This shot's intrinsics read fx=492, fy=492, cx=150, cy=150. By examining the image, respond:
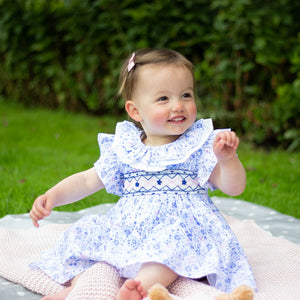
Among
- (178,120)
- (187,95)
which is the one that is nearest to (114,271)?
(178,120)

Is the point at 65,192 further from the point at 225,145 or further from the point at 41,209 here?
the point at 225,145

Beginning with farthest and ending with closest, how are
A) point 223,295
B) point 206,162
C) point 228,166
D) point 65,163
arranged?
point 65,163, point 206,162, point 228,166, point 223,295

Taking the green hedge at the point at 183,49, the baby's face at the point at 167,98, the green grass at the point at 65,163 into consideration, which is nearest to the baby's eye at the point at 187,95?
the baby's face at the point at 167,98

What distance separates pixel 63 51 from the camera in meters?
6.49

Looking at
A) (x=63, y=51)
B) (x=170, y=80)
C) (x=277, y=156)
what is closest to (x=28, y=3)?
(x=63, y=51)

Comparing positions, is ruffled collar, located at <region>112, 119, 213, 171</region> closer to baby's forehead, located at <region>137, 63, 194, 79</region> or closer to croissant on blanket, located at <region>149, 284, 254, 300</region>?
baby's forehead, located at <region>137, 63, 194, 79</region>

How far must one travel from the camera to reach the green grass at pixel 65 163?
2.96 meters

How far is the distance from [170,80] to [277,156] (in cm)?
246

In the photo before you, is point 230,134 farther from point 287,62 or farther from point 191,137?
point 287,62

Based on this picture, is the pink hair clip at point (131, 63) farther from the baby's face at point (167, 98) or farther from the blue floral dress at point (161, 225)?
the blue floral dress at point (161, 225)

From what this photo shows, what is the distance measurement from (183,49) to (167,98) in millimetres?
3127

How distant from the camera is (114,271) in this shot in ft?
A: 5.41

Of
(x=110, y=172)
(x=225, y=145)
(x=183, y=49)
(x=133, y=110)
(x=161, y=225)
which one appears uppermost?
(x=183, y=49)

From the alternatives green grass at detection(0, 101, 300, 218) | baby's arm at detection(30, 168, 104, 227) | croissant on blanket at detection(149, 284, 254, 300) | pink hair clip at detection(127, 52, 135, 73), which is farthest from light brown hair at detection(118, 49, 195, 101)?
green grass at detection(0, 101, 300, 218)
